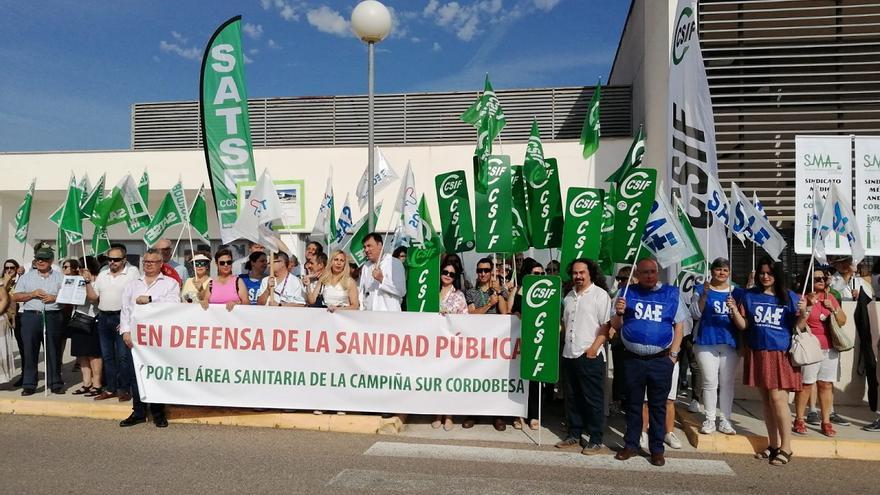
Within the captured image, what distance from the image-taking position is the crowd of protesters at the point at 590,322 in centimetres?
583

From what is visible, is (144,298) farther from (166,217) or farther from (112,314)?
(166,217)

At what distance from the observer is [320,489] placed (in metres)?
4.85

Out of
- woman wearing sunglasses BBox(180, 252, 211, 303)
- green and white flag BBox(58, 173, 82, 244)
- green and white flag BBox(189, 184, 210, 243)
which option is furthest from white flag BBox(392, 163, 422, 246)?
green and white flag BBox(58, 173, 82, 244)

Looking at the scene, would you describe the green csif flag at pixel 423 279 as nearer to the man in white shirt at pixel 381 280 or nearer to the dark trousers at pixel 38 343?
the man in white shirt at pixel 381 280

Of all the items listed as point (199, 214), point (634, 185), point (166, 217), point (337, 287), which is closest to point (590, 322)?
point (634, 185)

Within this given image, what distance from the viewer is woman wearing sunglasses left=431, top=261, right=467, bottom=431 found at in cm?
694

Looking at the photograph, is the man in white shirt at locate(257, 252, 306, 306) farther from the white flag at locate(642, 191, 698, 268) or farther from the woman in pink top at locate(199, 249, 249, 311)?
the white flag at locate(642, 191, 698, 268)

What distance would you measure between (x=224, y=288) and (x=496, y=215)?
10.5ft

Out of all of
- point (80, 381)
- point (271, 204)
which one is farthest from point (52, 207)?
point (271, 204)

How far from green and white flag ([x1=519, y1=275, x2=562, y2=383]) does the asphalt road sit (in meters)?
0.76

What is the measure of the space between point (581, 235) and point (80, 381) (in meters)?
7.39

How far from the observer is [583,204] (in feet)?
22.7

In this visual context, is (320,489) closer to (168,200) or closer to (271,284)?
(271,284)

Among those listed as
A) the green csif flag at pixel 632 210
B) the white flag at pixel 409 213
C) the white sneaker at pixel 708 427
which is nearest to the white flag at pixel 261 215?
the white flag at pixel 409 213
